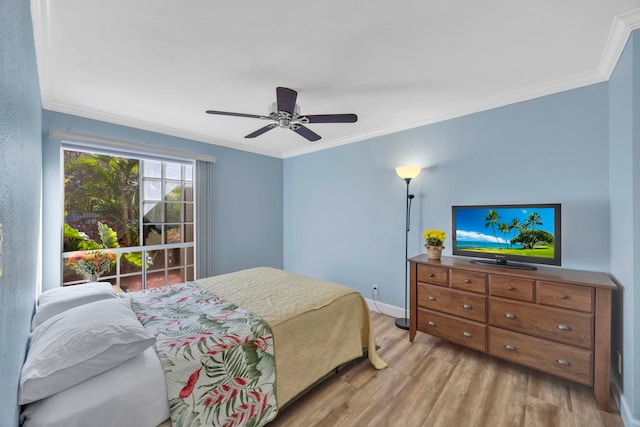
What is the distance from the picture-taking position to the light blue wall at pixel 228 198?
2672 millimetres

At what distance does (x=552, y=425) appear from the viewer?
1.67 m

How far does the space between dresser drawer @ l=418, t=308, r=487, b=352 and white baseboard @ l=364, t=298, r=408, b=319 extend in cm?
70

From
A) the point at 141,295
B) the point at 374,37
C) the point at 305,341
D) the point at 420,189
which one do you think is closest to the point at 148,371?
the point at 305,341

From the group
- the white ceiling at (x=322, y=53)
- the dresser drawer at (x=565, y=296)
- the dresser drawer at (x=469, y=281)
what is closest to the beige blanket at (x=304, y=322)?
the dresser drawer at (x=469, y=281)

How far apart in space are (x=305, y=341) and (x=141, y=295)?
1585mm

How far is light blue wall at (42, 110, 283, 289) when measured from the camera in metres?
2.67

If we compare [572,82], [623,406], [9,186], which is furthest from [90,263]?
[572,82]

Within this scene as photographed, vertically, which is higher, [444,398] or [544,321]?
[544,321]

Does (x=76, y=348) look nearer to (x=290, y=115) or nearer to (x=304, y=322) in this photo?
(x=304, y=322)

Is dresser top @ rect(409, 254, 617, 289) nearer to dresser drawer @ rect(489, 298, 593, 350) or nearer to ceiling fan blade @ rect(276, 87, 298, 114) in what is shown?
dresser drawer @ rect(489, 298, 593, 350)

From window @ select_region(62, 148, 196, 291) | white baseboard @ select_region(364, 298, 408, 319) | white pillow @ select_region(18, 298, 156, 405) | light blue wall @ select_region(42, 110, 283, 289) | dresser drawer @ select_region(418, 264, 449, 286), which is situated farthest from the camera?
window @ select_region(62, 148, 196, 291)

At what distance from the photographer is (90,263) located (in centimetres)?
293

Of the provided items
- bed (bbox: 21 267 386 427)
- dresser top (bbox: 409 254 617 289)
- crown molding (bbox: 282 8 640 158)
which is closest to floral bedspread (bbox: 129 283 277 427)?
bed (bbox: 21 267 386 427)

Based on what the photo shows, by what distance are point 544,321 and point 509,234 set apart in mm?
761
